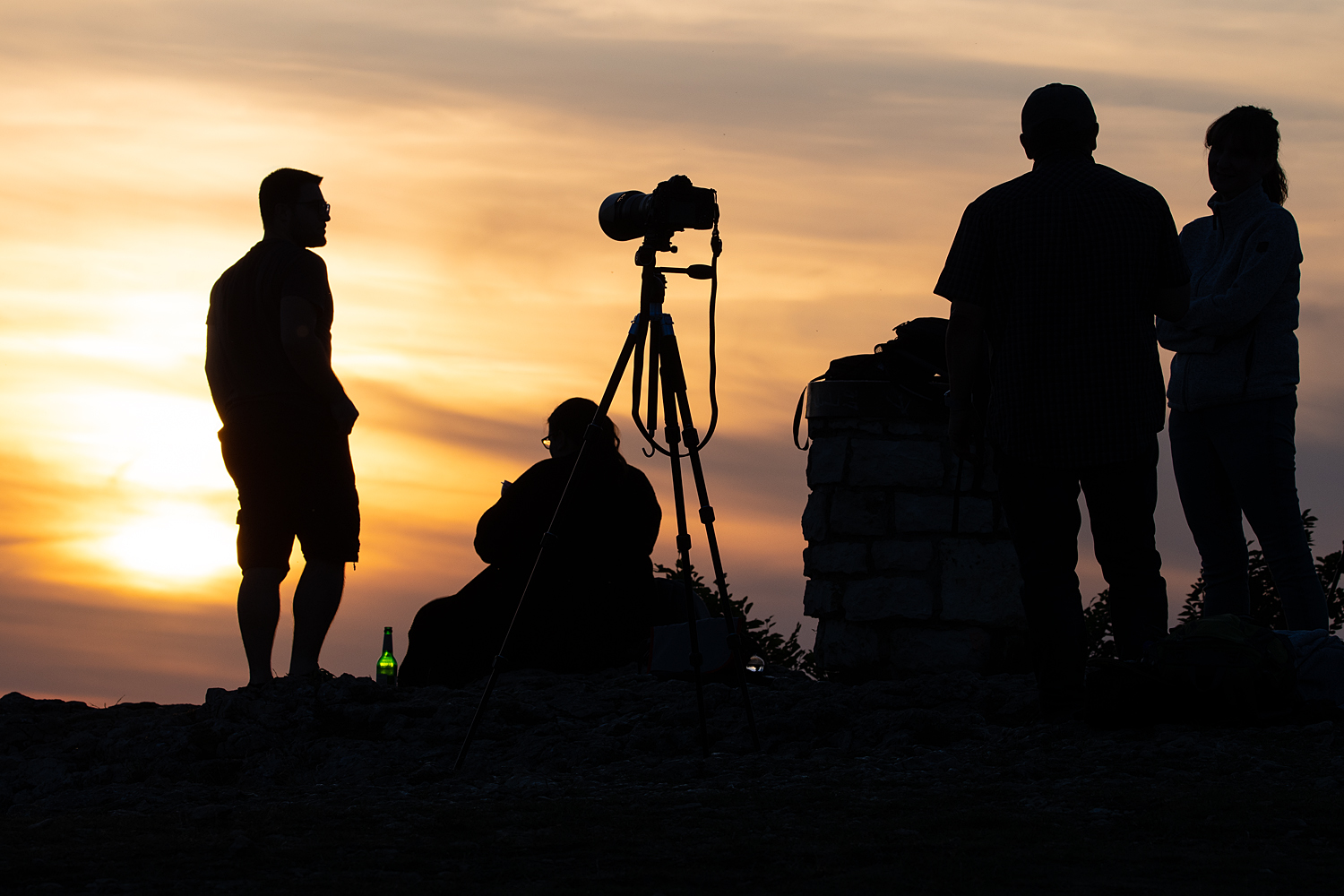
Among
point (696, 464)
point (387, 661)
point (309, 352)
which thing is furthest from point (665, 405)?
point (387, 661)

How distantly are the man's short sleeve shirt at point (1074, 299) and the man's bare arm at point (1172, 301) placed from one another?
4cm

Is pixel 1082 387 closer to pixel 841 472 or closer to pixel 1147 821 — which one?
pixel 1147 821

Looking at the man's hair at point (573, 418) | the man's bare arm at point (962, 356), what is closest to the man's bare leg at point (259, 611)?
→ the man's hair at point (573, 418)

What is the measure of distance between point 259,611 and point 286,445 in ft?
2.14

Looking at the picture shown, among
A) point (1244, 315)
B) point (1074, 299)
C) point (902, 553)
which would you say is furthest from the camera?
point (902, 553)

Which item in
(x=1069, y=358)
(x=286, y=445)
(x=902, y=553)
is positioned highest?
(x=1069, y=358)

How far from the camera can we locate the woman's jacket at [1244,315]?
4.80 meters

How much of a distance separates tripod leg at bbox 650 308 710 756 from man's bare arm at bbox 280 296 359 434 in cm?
147

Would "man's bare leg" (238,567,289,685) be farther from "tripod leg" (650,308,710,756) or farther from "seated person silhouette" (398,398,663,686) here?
"tripod leg" (650,308,710,756)

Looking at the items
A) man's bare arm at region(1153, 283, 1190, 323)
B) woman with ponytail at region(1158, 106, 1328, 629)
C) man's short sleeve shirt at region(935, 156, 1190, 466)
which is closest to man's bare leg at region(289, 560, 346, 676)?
man's short sleeve shirt at region(935, 156, 1190, 466)

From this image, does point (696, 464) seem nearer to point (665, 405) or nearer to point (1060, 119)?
point (665, 405)

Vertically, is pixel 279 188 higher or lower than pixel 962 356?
higher

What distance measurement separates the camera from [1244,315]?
15.7 ft

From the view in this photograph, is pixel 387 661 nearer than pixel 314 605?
No
